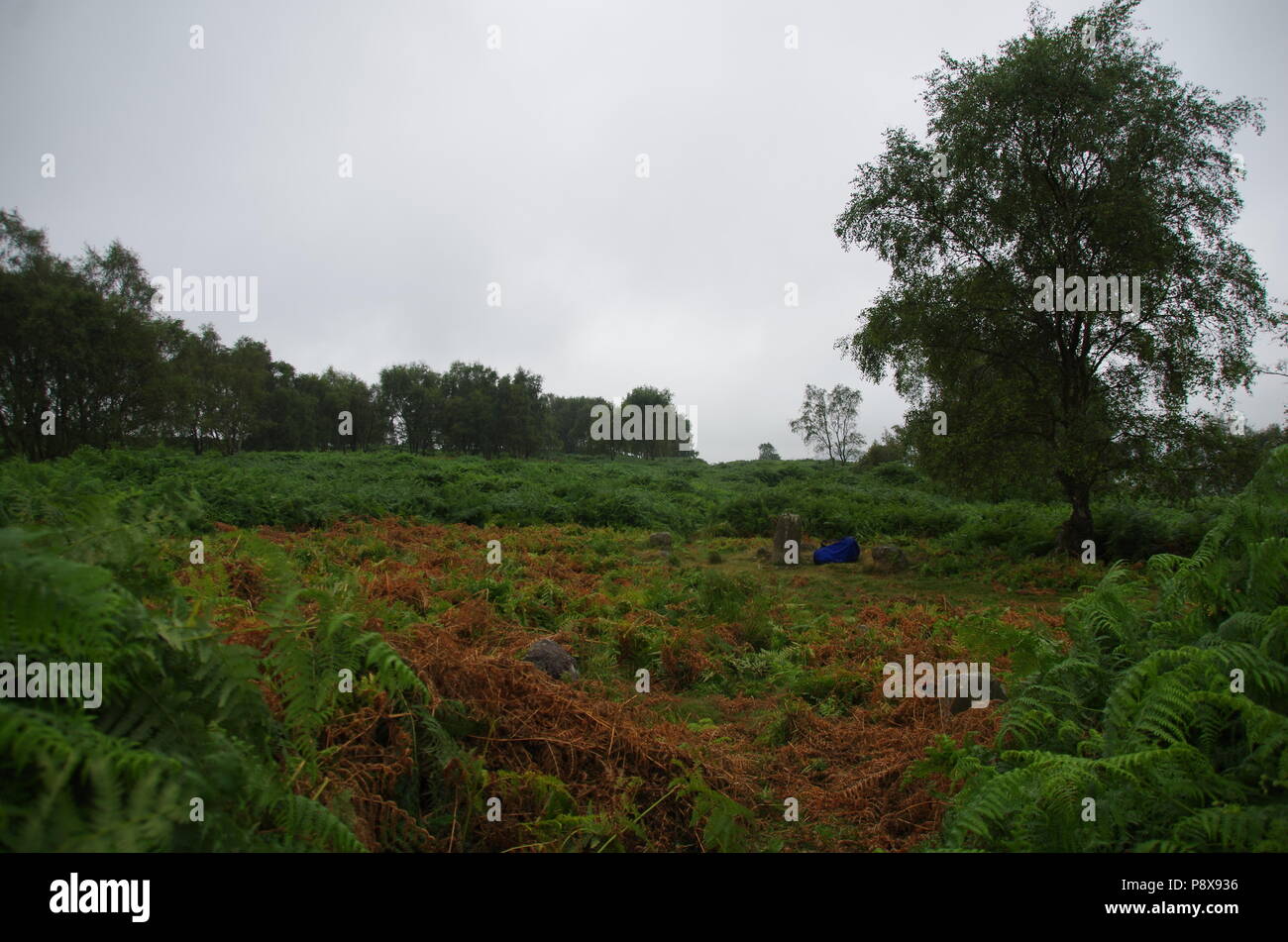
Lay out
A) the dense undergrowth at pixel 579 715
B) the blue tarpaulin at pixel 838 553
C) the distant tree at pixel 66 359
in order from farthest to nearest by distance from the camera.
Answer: the distant tree at pixel 66 359 < the blue tarpaulin at pixel 838 553 < the dense undergrowth at pixel 579 715

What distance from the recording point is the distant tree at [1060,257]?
1234 cm

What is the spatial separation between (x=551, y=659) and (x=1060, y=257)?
1357 centimetres

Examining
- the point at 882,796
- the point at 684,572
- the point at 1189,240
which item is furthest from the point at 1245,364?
the point at 882,796

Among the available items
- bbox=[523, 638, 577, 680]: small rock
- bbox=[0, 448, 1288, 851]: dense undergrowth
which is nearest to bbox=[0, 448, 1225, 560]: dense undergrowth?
bbox=[523, 638, 577, 680]: small rock

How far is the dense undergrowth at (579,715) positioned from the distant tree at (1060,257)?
647 centimetres

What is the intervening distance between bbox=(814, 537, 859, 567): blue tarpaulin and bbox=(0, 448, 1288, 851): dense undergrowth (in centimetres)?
599

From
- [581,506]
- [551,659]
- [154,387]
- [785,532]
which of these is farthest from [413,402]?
[551,659]

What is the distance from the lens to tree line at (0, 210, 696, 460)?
2803 centimetres

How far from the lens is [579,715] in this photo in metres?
4.25
